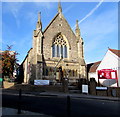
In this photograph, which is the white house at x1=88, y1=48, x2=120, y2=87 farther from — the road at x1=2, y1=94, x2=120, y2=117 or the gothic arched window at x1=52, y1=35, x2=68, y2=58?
the road at x1=2, y1=94, x2=120, y2=117

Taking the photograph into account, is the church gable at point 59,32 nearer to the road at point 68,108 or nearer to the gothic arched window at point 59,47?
the gothic arched window at point 59,47

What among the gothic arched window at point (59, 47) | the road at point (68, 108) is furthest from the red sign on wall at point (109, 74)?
the road at point (68, 108)

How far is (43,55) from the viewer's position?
29875 mm

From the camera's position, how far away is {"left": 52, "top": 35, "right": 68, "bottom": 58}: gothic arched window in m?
32.1

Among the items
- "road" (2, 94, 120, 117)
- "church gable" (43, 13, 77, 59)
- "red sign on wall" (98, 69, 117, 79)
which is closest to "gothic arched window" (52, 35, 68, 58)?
"church gable" (43, 13, 77, 59)

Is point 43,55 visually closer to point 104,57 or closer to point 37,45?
point 37,45

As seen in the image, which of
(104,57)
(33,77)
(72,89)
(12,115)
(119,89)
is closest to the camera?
(12,115)

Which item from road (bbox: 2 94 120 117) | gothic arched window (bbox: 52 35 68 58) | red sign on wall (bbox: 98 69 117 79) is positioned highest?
gothic arched window (bbox: 52 35 68 58)

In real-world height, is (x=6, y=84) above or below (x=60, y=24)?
below

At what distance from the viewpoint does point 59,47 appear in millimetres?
32688

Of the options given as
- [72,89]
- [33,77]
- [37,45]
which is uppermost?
[37,45]

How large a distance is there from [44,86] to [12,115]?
1789cm

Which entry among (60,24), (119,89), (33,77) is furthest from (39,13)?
(119,89)

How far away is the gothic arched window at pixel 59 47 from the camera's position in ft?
105
